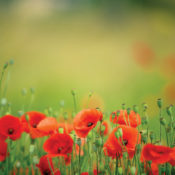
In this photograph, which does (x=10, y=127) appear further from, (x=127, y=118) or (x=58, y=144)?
(x=127, y=118)

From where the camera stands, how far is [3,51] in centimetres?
421

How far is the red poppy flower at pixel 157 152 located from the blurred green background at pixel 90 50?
170 centimetres

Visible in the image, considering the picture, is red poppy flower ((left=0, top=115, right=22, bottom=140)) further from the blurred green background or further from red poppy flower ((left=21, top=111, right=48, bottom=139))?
the blurred green background

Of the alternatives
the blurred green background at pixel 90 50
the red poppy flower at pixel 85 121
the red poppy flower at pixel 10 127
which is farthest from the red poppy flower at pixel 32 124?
the blurred green background at pixel 90 50

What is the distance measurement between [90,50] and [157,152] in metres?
3.74

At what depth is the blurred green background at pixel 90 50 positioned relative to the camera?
3236mm

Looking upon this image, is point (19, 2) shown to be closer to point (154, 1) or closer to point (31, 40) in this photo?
point (31, 40)

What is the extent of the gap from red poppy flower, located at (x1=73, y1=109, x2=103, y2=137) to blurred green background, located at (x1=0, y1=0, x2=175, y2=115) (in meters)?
1.56

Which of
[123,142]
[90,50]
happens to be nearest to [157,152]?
[123,142]

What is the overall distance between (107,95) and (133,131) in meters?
2.41

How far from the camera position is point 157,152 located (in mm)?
792

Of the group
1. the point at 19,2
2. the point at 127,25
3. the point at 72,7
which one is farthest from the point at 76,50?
the point at 19,2

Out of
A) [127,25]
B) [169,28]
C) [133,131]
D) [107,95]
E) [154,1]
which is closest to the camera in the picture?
[133,131]

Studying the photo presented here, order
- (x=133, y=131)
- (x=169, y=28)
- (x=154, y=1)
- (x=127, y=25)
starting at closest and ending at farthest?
(x=133, y=131)
(x=169, y=28)
(x=127, y=25)
(x=154, y=1)
